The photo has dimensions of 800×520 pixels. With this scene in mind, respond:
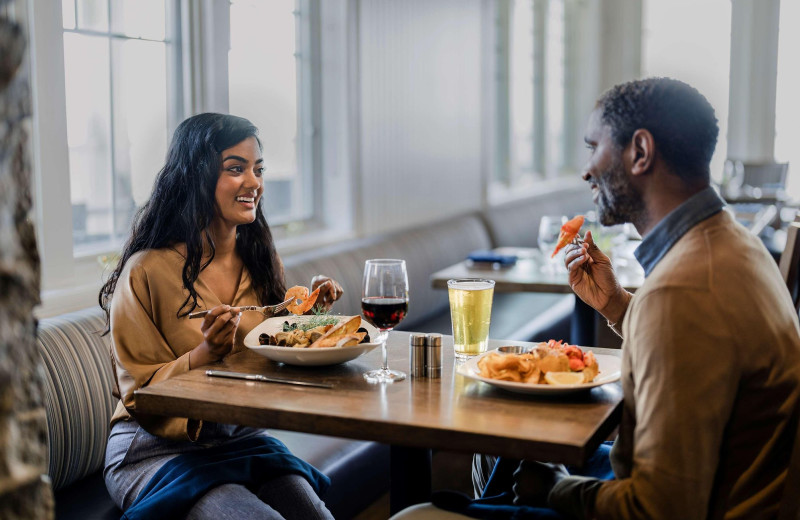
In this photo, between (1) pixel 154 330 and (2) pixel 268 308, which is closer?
(1) pixel 154 330

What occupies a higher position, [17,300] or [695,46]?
[695,46]

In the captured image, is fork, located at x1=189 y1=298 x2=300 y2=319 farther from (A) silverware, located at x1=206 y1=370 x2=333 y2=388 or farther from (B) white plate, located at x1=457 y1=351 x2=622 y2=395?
(B) white plate, located at x1=457 y1=351 x2=622 y2=395

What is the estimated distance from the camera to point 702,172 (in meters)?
1.46

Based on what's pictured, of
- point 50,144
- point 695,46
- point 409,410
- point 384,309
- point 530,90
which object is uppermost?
point 695,46

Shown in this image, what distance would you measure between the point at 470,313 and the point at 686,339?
64 centimetres

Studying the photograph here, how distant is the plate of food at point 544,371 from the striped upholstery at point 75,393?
3.73ft

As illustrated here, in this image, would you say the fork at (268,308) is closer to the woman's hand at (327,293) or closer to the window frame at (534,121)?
the woman's hand at (327,293)

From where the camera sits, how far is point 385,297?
68.5 inches

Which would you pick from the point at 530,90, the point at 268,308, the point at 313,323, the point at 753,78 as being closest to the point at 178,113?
the point at 268,308

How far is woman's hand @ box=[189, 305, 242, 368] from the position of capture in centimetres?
Answer: 182

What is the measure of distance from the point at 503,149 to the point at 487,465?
5041 millimetres

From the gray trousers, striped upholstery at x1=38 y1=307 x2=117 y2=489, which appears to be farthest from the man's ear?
striped upholstery at x1=38 y1=307 x2=117 y2=489

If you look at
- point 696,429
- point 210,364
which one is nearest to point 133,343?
point 210,364

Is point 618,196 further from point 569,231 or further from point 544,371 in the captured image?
point 569,231
